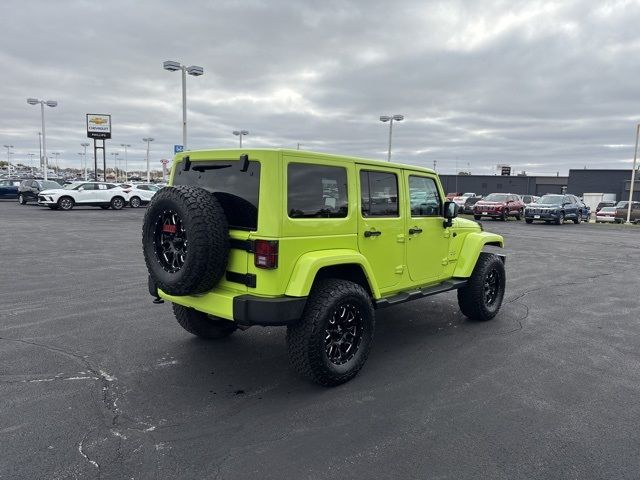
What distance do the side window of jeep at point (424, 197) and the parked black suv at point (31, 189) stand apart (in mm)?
30327

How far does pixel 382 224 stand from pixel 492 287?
2.69 meters

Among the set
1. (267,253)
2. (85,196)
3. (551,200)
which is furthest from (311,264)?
(551,200)

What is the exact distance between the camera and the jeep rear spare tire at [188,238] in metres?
3.69

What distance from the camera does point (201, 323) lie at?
16.7 feet

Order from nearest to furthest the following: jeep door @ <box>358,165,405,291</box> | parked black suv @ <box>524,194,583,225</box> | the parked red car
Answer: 1. jeep door @ <box>358,165,405,291</box>
2. parked black suv @ <box>524,194,583,225</box>
3. the parked red car

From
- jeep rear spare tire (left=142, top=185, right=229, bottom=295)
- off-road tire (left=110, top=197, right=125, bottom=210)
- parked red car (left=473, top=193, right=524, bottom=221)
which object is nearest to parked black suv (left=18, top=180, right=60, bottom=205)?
off-road tire (left=110, top=197, right=125, bottom=210)

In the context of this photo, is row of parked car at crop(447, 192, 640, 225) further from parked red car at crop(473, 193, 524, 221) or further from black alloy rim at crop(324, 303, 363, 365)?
black alloy rim at crop(324, 303, 363, 365)

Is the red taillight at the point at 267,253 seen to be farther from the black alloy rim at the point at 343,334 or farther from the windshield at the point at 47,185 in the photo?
the windshield at the point at 47,185

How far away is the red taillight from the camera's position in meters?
3.68

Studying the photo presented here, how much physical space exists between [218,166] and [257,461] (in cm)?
249

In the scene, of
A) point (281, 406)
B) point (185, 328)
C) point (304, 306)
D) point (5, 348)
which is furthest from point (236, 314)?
point (5, 348)

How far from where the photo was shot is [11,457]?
2949 millimetres

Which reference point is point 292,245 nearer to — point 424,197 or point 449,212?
point 424,197

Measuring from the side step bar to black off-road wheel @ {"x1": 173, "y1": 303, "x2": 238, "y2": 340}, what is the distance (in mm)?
1745
